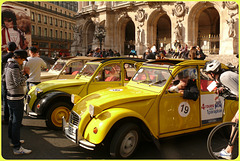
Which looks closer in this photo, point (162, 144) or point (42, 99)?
point (162, 144)

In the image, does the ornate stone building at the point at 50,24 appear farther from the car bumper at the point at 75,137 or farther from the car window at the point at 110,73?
the car bumper at the point at 75,137

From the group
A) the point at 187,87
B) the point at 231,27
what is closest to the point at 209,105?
the point at 187,87

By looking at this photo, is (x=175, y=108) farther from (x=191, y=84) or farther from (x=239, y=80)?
(x=239, y=80)

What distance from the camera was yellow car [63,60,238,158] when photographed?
13.1ft

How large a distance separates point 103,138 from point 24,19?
1657 cm

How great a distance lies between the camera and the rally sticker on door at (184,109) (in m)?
4.65

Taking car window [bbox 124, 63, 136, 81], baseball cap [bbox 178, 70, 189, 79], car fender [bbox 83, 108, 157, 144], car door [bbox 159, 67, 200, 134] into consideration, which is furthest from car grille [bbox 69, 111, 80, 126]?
car window [bbox 124, 63, 136, 81]

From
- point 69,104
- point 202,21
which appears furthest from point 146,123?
point 202,21

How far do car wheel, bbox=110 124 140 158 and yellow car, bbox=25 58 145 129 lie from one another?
2630mm

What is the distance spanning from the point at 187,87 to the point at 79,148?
2522 millimetres

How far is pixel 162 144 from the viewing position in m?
5.02

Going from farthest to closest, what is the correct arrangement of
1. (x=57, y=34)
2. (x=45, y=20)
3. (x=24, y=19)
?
(x=57, y=34) < (x=45, y=20) < (x=24, y=19)

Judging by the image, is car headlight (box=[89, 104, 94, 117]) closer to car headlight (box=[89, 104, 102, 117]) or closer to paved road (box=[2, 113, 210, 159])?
car headlight (box=[89, 104, 102, 117])

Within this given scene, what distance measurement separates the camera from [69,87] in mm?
6465
